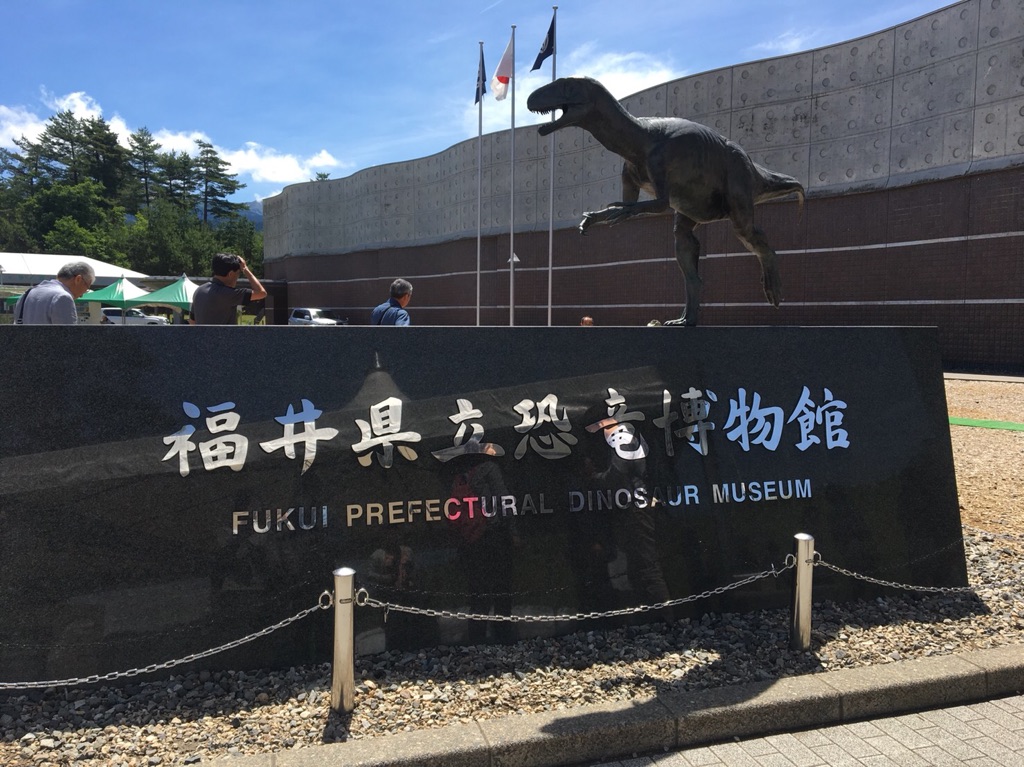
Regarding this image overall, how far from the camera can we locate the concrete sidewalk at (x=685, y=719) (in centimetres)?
287

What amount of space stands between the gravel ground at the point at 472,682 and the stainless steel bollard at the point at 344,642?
0.08m

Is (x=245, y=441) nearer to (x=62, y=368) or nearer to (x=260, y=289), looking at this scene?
(x=62, y=368)

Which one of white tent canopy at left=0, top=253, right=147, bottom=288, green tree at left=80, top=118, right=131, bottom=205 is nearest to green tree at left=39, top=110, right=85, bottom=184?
green tree at left=80, top=118, right=131, bottom=205

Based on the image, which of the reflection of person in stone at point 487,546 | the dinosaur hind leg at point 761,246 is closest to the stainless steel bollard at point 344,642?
the reflection of person in stone at point 487,546

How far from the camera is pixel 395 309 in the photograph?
601 centimetres

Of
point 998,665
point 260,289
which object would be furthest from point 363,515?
point 998,665

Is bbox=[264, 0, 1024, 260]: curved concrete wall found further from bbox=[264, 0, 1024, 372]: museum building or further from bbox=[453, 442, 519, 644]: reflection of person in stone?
bbox=[453, 442, 519, 644]: reflection of person in stone

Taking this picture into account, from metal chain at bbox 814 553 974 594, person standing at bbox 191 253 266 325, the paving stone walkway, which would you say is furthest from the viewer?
person standing at bbox 191 253 266 325

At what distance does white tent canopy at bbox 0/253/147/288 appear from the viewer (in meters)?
29.3

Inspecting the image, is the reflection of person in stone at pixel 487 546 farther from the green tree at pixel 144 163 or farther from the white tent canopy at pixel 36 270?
the green tree at pixel 144 163

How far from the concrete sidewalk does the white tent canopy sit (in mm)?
29571

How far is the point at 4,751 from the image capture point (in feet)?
9.34

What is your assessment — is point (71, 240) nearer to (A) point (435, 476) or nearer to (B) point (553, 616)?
(A) point (435, 476)

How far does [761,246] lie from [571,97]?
1.71 metres
